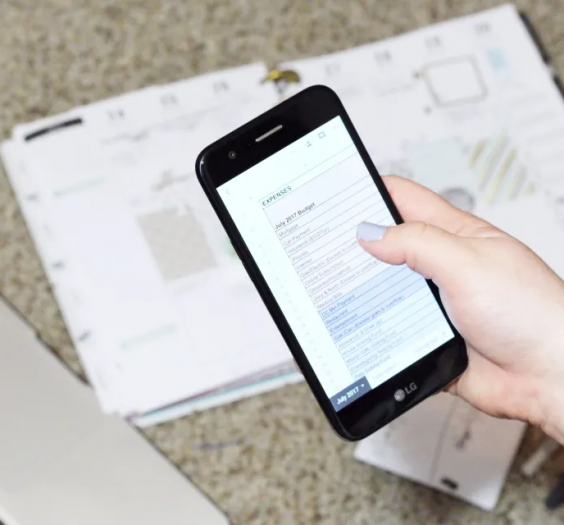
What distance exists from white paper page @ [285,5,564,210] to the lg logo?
0.21 metres

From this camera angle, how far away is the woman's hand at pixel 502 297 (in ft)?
1.34

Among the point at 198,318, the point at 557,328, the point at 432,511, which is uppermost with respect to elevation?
the point at 557,328

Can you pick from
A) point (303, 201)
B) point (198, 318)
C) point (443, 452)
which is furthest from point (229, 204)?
point (443, 452)

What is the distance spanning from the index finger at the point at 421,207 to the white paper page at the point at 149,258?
0.52ft

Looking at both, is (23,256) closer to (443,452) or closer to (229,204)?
(229,204)

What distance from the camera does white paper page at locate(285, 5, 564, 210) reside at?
0.60m

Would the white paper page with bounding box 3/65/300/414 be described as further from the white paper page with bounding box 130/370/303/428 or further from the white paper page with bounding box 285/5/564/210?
the white paper page with bounding box 285/5/564/210

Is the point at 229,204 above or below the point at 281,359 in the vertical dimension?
above

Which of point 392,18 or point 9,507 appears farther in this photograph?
point 392,18

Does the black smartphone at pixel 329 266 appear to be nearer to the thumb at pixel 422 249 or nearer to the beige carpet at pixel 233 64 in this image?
the thumb at pixel 422 249

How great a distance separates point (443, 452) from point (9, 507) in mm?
335

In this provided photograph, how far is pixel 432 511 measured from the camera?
21.9 inches

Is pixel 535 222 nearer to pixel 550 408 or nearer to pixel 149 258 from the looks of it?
pixel 550 408

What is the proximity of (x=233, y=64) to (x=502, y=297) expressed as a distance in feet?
1.11
